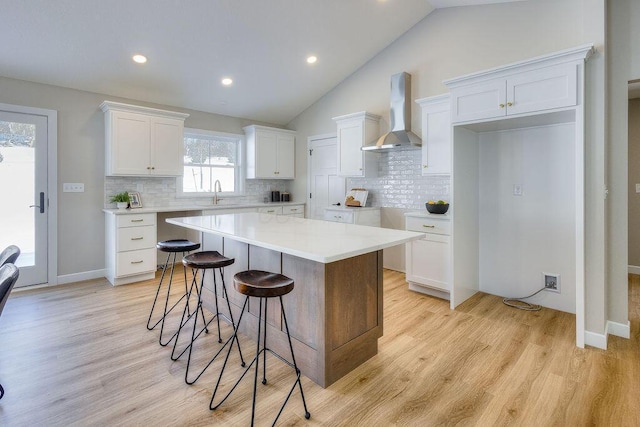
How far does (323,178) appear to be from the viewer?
571 cm

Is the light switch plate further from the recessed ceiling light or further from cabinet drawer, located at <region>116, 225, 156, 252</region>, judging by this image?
the recessed ceiling light

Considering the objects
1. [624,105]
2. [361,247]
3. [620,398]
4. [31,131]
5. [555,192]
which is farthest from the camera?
[31,131]

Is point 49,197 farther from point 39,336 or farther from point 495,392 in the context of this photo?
point 495,392

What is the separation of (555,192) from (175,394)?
358 cm

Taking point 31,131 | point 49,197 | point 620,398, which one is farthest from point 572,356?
point 31,131

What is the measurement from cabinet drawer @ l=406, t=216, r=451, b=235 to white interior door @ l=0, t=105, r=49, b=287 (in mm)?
4363

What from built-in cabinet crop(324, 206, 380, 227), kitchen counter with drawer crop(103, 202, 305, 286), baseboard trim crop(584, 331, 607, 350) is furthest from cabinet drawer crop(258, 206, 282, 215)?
baseboard trim crop(584, 331, 607, 350)

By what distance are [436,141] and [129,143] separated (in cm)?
383

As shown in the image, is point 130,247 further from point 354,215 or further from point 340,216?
point 354,215

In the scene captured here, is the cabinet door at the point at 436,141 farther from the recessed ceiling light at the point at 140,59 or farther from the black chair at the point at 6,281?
the black chair at the point at 6,281

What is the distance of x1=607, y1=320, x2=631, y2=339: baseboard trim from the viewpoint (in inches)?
103

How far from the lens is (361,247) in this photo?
69.0 inches

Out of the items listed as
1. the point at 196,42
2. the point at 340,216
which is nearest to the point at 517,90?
the point at 340,216

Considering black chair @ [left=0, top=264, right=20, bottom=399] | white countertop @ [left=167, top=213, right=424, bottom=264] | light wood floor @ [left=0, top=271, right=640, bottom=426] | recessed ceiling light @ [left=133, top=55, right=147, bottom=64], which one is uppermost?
recessed ceiling light @ [left=133, top=55, right=147, bottom=64]
